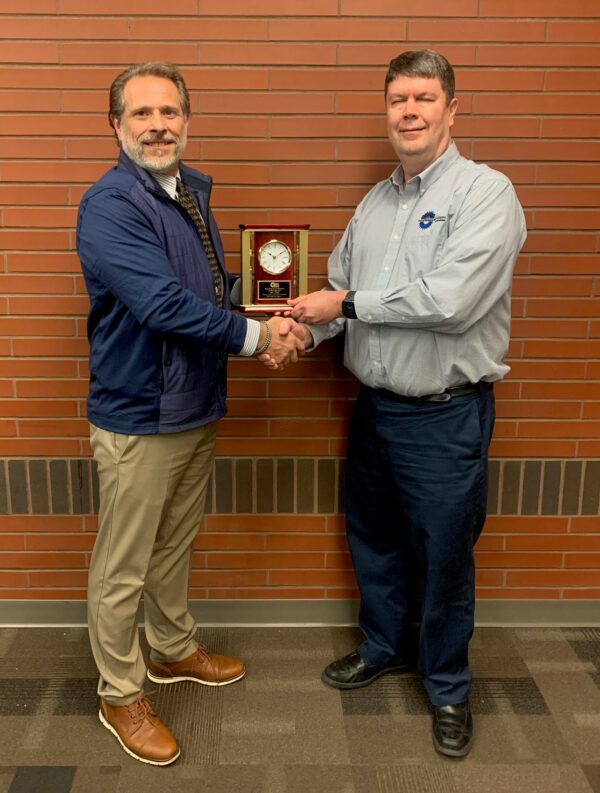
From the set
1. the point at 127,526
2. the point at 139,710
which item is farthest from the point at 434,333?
the point at 139,710

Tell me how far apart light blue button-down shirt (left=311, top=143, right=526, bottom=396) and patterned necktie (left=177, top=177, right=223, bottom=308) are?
1.52 ft

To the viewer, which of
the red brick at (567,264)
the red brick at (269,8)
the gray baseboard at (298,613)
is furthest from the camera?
the gray baseboard at (298,613)

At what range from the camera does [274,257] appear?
2570mm

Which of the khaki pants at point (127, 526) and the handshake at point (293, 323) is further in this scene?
the handshake at point (293, 323)

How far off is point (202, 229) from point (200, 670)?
1571mm

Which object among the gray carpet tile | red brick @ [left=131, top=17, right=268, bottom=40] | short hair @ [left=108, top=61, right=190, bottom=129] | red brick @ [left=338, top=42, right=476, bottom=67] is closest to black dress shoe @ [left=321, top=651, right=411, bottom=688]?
the gray carpet tile

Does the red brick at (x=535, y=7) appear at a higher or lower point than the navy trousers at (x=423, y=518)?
higher

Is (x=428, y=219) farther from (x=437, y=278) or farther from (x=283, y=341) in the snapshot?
(x=283, y=341)

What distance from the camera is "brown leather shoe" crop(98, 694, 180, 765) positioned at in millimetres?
2396

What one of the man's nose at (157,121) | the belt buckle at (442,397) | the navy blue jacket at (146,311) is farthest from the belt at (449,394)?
the man's nose at (157,121)

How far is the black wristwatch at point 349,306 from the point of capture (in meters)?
2.44

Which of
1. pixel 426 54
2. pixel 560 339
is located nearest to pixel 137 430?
pixel 426 54

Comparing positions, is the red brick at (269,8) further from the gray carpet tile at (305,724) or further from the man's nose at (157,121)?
the gray carpet tile at (305,724)

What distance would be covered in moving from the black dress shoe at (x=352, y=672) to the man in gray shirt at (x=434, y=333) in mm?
276
